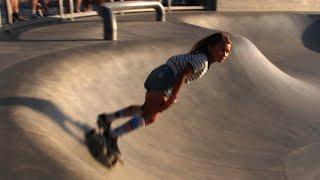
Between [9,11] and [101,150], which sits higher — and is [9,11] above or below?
above

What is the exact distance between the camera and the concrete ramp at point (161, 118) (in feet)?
13.7

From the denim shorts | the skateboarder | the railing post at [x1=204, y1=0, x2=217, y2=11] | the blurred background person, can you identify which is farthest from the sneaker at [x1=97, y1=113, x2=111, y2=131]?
the railing post at [x1=204, y1=0, x2=217, y2=11]

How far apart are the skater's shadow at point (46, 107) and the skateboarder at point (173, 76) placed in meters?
0.59

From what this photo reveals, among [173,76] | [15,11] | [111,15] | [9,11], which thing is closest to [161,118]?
[111,15]

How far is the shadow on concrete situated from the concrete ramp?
659 cm

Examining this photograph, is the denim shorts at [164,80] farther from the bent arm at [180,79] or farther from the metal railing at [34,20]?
the metal railing at [34,20]

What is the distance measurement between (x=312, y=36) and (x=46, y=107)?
48.2 ft

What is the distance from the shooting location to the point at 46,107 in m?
5.01

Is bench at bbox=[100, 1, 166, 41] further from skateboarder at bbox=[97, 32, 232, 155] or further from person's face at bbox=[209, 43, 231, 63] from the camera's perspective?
person's face at bbox=[209, 43, 231, 63]

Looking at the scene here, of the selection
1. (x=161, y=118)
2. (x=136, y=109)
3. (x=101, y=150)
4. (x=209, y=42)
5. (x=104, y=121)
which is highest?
(x=209, y=42)

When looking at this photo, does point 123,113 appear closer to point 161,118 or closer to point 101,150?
point 101,150

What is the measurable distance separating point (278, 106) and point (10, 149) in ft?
22.5

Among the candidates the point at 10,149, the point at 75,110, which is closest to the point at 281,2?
the point at 75,110

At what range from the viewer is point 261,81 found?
9.84 metres
